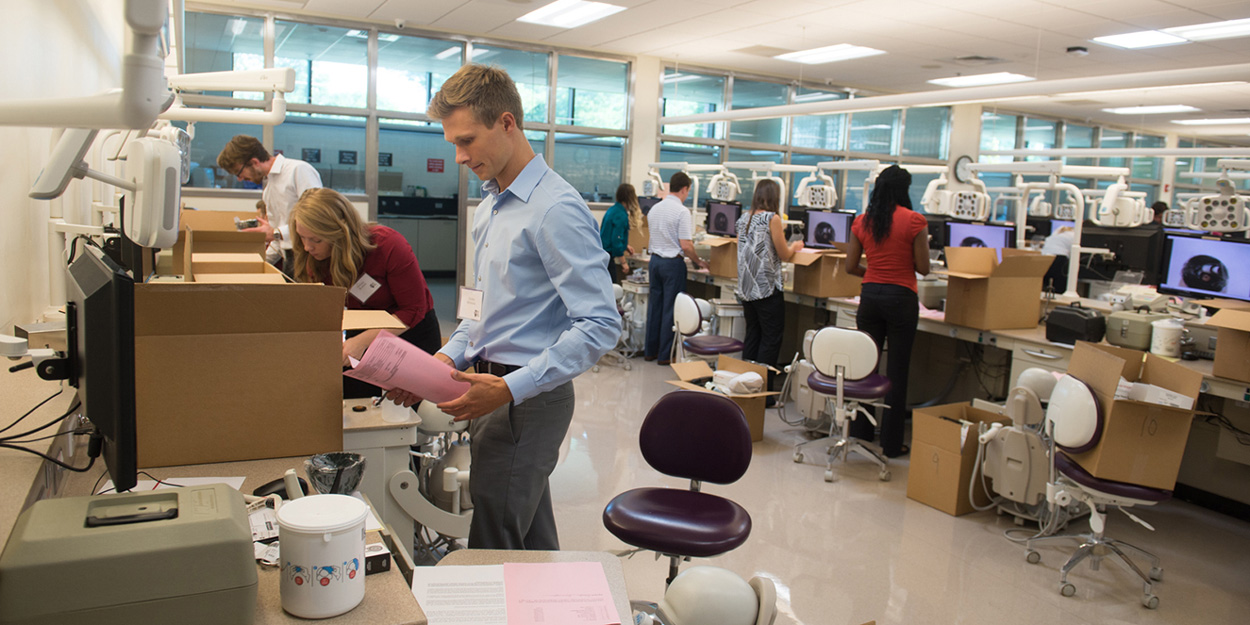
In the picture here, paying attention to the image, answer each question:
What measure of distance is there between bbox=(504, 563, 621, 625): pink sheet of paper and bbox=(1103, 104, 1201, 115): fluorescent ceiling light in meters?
12.9

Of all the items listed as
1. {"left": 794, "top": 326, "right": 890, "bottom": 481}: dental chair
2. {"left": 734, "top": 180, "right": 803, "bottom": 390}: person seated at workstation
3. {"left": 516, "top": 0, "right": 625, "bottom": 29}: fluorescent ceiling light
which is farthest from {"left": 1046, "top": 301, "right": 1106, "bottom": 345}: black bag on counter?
{"left": 516, "top": 0, "right": 625, "bottom": 29}: fluorescent ceiling light

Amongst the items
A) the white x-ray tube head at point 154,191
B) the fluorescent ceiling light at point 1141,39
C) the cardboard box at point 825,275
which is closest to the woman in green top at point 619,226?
the cardboard box at point 825,275

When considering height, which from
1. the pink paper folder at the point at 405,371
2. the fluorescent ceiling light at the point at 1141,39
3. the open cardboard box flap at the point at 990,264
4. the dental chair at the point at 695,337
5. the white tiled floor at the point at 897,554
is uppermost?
the fluorescent ceiling light at the point at 1141,39

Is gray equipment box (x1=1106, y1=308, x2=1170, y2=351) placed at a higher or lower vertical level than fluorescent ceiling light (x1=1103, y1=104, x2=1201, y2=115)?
lower

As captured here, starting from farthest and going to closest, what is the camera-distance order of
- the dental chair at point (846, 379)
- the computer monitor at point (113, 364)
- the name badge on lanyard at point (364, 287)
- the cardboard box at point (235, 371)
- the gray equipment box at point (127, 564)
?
the dental chair at point (846, 379) < the name badge on lanyard at point (364, 287) < the cardboard box at point (235, 371) < the computer monitor at point (113, 364) < the gray equipment box at point (127, 564)

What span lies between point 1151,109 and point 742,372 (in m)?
10.5

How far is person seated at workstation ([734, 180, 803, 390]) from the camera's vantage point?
529 centimetres

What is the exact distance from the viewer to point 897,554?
3199mm

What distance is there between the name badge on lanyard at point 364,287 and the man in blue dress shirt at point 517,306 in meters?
0.97

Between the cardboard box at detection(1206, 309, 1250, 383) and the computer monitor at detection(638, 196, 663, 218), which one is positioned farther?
the computer monitor at detection(638, 196, 663, 218)

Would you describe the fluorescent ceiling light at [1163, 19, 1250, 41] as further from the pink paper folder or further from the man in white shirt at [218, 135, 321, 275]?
the pink paper folder

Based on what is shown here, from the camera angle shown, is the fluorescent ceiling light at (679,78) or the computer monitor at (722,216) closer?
the computer monitor at (722,216)

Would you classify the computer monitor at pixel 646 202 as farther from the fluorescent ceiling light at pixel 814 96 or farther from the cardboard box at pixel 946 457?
the cardboard box at pixel 946 457

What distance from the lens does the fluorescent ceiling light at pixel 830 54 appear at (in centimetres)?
852
